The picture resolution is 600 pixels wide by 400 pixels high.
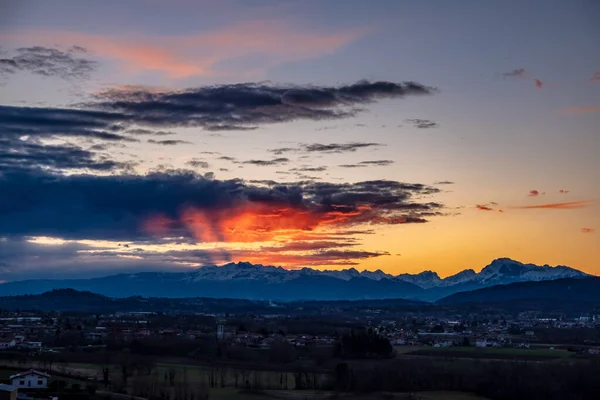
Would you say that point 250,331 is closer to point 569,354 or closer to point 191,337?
point 191,337

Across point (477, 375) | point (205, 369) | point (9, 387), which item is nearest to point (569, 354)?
point (477, 375)

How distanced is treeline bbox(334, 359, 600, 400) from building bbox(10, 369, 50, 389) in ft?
62.8

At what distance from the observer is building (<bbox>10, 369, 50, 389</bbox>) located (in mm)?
46753

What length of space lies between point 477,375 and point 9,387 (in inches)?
1242

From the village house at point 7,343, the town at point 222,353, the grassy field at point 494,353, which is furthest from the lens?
the village house at point 7,343

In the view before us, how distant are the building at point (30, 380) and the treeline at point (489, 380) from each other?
62.8ft

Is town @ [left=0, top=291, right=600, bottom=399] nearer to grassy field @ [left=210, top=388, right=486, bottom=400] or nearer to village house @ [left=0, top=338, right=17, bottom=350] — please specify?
village house @ [left=0, top=338, right=17, bottom=350]

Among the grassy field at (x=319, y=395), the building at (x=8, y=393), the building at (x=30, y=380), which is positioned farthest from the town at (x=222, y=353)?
the grassy field at (x=319, y=395)

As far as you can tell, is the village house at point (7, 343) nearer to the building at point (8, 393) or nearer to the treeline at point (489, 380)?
the treeline at point (489, 380)

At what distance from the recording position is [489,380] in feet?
188

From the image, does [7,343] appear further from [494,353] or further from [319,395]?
[494,353]

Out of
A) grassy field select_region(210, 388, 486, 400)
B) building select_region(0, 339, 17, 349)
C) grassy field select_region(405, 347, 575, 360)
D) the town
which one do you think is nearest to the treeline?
grassy field select_region(210, 388, 486, 400)

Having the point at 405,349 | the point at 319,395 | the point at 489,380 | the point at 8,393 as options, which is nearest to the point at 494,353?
the point at 405,349

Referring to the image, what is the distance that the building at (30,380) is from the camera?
46.8 meters
